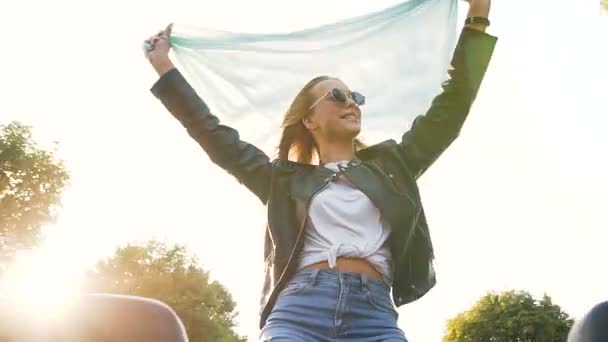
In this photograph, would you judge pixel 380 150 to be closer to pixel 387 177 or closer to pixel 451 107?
pixel 387 177

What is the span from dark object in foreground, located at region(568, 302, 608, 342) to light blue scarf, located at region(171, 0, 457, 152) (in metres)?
2.31

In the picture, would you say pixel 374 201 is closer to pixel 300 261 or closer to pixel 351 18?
pixel 300 261

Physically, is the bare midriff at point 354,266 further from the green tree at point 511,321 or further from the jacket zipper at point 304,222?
the green tree at point 511,321

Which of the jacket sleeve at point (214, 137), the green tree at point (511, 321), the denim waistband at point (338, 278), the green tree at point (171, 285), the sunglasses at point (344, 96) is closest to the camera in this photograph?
the denim waistband at point (338, 278)

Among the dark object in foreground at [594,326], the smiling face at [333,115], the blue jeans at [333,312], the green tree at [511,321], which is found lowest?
the dark object in foreground at [594,326]

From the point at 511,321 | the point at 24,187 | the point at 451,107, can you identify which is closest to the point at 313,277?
the point at 451,107

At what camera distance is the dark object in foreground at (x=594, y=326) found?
252cm

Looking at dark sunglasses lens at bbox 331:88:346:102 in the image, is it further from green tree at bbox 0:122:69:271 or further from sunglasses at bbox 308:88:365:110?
green tree at bbox 0:122:69:271

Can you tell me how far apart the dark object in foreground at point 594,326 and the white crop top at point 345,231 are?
1.30m

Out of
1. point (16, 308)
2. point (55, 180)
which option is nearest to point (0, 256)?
point (55, 180)

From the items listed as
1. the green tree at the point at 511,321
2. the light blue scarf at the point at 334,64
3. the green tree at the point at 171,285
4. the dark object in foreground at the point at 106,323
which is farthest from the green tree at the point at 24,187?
the green tree at the point at 511,321

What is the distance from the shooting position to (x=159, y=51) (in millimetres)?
4625

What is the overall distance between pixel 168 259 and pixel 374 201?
41.9 m

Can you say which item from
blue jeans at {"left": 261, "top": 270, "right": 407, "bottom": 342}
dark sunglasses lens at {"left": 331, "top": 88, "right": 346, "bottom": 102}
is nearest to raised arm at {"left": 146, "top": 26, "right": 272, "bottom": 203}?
dark sunglasses lens at {"left": 331, "top": 88, "right": 346, "bottom": 102}
